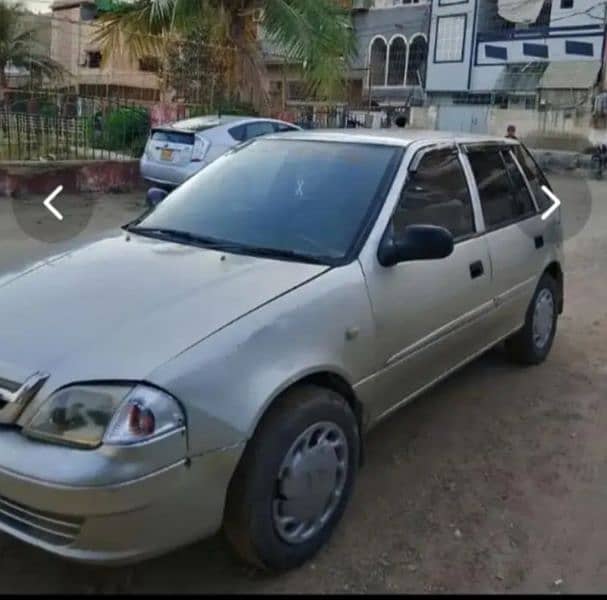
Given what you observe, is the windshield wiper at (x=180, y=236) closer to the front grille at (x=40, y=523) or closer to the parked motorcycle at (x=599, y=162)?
the front grille at (x=40, y=523)

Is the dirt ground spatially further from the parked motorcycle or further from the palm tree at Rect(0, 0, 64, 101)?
the palm tree at Rect(0, 0, 64, 101)

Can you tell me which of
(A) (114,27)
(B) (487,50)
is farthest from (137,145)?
(B) (487,50)

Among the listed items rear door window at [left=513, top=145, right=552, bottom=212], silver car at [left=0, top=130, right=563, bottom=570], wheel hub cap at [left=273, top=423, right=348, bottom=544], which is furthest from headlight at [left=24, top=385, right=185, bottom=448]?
rear door window at [left=513, top=145, right=552, bottom=212]

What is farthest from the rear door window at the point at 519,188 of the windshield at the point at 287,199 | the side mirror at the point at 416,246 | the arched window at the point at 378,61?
the arched window at the point at 378,61

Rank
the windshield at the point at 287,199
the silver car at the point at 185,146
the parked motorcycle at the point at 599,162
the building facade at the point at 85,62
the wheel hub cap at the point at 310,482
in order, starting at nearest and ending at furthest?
the wheel hub cap at the point at 310,482 → the windshield at the point at 287,199 → the silver car at the point at 185,146 → the parked motorcycle at the point at 599,162 → the building facade at the point at 85,62

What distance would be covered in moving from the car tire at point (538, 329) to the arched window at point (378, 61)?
34.5 metres

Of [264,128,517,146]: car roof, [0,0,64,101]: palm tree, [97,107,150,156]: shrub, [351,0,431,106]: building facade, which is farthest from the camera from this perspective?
[351,0,431,106]: building facade

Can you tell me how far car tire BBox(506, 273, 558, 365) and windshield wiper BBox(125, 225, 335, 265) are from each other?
212 centimetres

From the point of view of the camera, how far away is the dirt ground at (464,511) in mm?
2534

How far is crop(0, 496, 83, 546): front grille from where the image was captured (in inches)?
81.5

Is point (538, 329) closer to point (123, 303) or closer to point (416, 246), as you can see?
point (416, 246)

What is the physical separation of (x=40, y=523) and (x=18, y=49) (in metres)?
25.4

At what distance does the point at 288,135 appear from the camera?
12.6 ft

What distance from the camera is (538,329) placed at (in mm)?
4680
